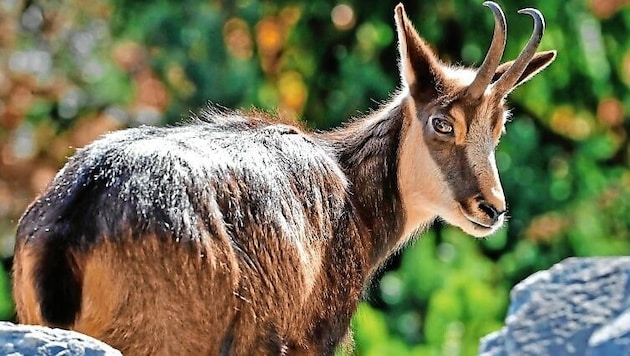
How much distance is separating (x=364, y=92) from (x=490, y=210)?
434 centimetres

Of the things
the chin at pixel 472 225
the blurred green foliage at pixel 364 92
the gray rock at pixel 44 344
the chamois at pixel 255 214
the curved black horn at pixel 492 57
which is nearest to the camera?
the gray rock at pixel 44 344

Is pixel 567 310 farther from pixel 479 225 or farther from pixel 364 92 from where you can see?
pixel 364 92

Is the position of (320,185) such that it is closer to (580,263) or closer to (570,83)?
(580,263)

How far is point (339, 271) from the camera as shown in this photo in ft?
18.2

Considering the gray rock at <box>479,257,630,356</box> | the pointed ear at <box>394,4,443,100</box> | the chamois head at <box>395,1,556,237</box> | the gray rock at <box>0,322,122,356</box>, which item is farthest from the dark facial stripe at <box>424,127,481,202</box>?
the gray rock at <box>0,322,122,356</box>

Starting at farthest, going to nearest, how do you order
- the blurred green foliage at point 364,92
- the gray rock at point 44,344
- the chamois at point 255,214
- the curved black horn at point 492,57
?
the blurred green foliage at point 364,92, the curved black horn at point 492,57, the chamois at point 255,214, the gray rock at point 44,344

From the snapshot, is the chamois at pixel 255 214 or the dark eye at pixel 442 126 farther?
the dark eye at pixel 442 126

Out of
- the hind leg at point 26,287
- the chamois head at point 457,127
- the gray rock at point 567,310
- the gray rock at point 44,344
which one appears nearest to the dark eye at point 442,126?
the chamois head at point 457,127

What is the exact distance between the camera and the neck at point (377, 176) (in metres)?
5.86

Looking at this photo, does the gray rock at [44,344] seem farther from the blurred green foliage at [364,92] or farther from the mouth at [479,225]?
the blurred green foliage at [364,92]

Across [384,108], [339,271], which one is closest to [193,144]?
[339,271]

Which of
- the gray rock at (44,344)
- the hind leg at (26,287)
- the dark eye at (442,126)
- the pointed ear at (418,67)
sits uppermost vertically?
the pointed ear at (418,67)

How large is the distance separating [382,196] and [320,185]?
44 centimetres

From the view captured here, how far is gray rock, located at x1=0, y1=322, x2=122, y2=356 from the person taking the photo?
12.8 feet
